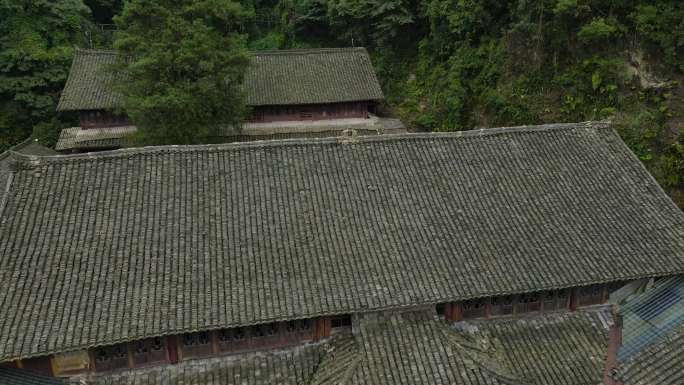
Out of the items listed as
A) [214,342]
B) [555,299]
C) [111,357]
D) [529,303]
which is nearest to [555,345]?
[529,303]

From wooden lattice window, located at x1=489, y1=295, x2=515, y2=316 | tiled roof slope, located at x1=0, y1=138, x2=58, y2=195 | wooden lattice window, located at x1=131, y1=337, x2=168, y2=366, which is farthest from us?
tiled roof slope, located at x1=0, y1=138, x2=58, y2=195

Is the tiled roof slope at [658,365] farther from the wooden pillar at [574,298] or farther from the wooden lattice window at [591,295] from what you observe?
the wooden lattice window at [591,295]

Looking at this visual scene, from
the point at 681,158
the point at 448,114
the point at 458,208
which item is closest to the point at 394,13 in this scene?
Result: the point at 448,114

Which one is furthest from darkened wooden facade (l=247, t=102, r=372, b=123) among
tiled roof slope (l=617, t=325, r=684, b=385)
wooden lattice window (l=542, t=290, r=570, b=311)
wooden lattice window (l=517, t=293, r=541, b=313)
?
tiled roof slope (l=617, t=325, r=684, b=385)

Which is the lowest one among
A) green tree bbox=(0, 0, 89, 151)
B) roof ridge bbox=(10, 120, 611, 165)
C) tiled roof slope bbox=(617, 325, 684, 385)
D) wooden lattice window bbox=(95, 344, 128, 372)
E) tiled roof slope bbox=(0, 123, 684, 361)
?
green tree bbox=(0, 0, 89, 151)

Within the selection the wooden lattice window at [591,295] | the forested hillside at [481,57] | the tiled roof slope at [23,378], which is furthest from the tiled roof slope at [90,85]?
the wooden lattice window at [591,295]

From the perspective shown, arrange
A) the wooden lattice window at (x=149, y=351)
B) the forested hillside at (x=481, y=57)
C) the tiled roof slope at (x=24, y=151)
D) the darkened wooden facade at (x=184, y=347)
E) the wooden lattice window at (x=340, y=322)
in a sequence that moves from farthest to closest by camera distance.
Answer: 1. the tiled roof slope at (x=24, y=151)
2. the forested hillside at (x=481, y=57)
3. the wooden lattice window at (x=340, y=322)
4. the wooden lattice window at (x=149, y=351)
5. the darkened wooden facade at (x=184, y=347)

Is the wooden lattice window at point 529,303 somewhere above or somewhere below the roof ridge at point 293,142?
below

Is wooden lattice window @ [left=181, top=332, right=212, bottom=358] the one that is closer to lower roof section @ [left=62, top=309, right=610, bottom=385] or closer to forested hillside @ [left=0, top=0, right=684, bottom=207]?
lower roof section @ [left=62, top=309, right=610, bottom=385]
